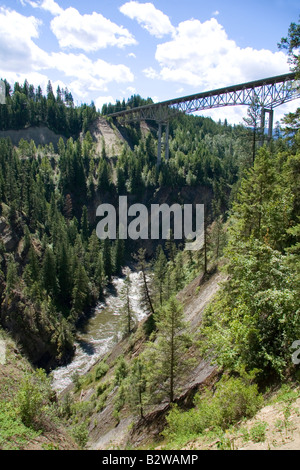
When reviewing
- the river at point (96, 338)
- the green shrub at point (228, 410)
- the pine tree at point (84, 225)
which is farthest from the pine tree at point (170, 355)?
the pine tree at point (84, 225)

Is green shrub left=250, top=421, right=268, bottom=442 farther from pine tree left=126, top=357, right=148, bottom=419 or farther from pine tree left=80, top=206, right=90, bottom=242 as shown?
pine tree left=80, top=206, right=90, bottom=242

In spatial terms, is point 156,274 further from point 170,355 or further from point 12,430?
point 12,430

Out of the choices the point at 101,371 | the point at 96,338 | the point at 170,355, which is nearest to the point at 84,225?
the point at 96,338

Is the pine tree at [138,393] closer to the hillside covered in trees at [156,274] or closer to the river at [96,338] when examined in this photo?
the hillside covered in trees at [156,274]

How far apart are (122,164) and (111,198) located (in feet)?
45.1

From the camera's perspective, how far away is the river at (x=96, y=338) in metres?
49.2

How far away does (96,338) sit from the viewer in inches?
2312

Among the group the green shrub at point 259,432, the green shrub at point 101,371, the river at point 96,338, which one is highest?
the green shrub at point 259,432

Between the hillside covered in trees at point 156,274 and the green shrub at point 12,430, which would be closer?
the green shrub at point 12,430

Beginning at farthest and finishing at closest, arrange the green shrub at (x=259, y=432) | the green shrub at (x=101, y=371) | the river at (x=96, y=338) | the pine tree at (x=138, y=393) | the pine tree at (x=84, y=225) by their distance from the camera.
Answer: the pine tree at (x=84, y=225)
the river at (x=96, y=338)
the green shrub at (x=101, y=371)
the pine tree at (x=138, y=393)
the green shrub at (x=259, y=432)

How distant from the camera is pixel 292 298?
13.4 m

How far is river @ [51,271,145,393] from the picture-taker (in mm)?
49156
